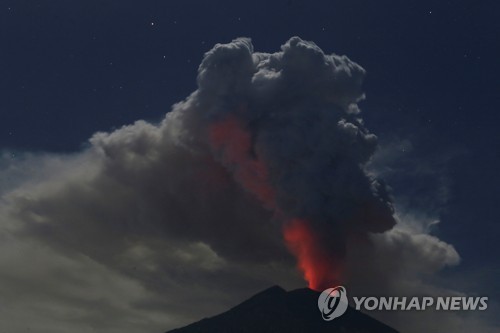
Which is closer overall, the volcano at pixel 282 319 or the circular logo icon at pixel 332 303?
the circular logo icon at pixel 332 303

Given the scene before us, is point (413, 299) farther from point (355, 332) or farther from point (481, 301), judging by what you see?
point (355, 332)

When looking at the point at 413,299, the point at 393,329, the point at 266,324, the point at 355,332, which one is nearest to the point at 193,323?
the point at 266,324

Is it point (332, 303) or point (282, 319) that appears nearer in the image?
point (332, 303)

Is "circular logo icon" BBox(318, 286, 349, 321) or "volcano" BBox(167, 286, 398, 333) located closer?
"circular logo icon" BBox(318, 286, 349, 321)
